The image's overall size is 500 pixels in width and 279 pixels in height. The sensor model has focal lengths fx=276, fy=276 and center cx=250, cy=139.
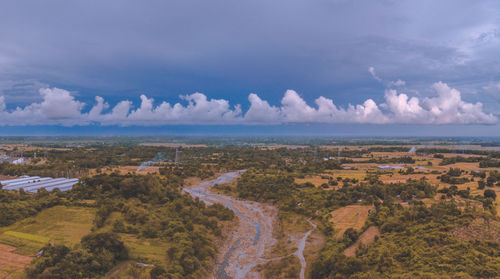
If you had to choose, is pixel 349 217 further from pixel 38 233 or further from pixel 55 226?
pixel 38 233

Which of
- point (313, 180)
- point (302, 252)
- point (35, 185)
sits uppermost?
point (35, 185)

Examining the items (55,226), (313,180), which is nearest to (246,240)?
(55,226)

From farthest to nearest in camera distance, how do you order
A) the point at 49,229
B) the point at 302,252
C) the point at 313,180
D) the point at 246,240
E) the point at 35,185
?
the point at 313,180 → the point at 35,185 → the point at 246,240 → the point at 302,252 → the point at 49,229

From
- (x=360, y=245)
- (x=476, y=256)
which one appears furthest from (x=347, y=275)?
(x=476, y=256)

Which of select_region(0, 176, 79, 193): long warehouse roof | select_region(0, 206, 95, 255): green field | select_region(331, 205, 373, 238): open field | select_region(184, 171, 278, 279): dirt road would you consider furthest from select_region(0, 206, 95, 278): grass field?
select_region(331, 205, 373, 238): open field

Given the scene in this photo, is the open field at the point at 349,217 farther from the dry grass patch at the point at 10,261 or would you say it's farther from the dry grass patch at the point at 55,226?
the dry grass patch at the point at 10,261

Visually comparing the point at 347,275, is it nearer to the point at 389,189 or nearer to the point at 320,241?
the point at 320,241
